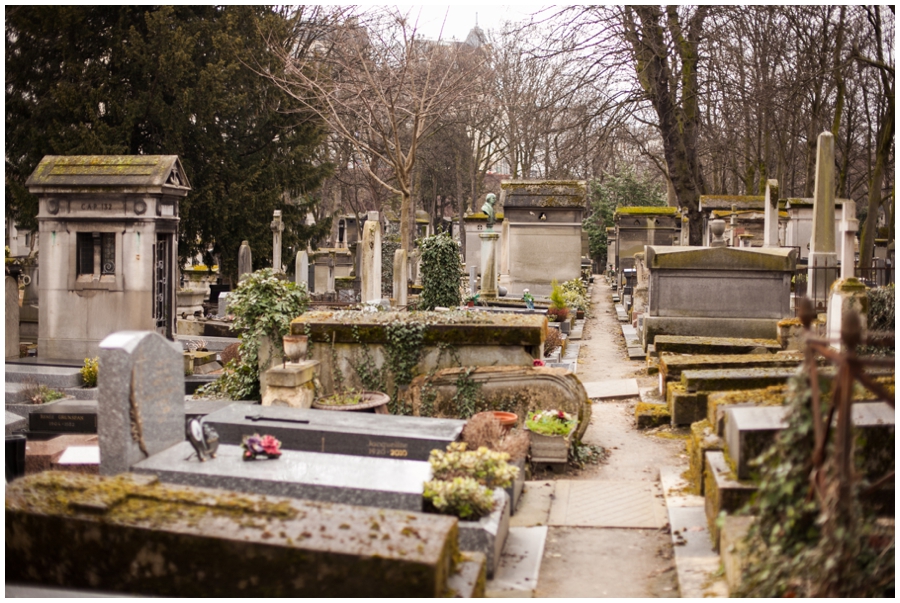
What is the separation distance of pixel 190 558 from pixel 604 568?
120 inches

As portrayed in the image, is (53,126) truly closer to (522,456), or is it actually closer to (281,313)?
(281,313)

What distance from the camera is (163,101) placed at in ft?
73.6

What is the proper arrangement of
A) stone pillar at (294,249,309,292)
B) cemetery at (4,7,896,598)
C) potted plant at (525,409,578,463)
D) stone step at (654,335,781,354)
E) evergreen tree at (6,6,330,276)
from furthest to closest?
stone pillar at (294,249,309,292), evergreen tree at (6,6,330,276), stone step at (654,335,781,354), potted plant at (525,409,578,463), cemetery at (4,7,896,598)

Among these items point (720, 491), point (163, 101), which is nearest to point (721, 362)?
point (720, 491)

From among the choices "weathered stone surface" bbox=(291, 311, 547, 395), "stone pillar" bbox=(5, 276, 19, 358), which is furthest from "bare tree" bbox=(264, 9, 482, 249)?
"weathered stone surface" bbox=(291, 311, 547, 395)

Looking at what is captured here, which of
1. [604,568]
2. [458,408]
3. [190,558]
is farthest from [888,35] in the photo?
[190,558]

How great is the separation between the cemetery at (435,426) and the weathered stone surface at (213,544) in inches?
0.5

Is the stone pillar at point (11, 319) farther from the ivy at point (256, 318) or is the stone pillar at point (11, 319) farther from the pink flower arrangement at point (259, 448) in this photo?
the pink flower arrangement at point (259, 448)

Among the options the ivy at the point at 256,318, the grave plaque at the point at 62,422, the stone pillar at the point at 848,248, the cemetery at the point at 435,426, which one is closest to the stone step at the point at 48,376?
the cemetery at the point at 435,426

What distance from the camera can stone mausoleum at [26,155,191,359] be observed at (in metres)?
13.4

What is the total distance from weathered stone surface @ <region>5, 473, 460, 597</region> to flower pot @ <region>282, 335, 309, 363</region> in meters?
4.24

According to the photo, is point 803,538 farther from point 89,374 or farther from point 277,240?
point 277,240

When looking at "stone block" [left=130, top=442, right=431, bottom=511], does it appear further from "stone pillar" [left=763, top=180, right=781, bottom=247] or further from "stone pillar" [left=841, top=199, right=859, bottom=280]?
"stone pillar" [left=763, top=180, right=781, bottom=247]

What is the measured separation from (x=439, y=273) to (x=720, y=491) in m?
9.72
